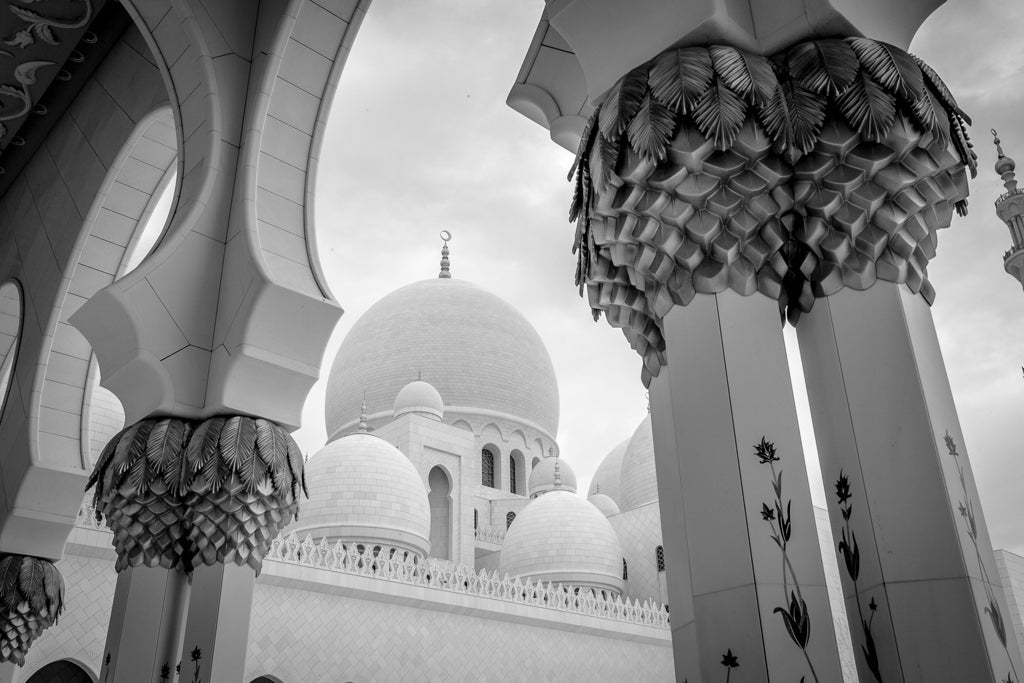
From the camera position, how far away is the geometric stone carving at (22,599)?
549 cm

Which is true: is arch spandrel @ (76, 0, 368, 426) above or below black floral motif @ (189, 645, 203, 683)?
above

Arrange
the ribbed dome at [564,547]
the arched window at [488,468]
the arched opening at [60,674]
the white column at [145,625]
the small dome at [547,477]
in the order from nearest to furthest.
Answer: the white column at [145,625]
the arched opening at [60,674]
the ribbed dome at [564,547]
the small dome at [547,477]
the arched window at [488,468]

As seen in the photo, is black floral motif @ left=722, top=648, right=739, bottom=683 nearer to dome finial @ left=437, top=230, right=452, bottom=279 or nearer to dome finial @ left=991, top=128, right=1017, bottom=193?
dome finial @ left=991, top=128, right=1017, bottom=193

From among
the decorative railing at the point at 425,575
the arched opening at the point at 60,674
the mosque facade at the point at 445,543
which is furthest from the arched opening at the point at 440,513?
the arched opening at the point at 60,674

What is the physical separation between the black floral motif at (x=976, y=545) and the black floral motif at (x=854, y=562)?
0.20 m

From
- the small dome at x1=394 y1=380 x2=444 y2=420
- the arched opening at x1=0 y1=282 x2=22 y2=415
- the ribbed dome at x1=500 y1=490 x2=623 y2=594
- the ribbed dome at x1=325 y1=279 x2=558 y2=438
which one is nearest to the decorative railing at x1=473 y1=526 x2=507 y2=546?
the ribbed dome at x1=500 y1=490 x2=623 y2=594

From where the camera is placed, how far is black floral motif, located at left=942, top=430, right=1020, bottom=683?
160 centimetres

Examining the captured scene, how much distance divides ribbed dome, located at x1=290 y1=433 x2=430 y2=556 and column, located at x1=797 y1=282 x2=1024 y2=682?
1352 centimetres

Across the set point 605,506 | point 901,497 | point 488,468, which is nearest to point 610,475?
point 605,506

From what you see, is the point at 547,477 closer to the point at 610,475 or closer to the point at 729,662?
the point at 610,475

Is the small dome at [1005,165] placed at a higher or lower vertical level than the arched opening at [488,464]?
lower

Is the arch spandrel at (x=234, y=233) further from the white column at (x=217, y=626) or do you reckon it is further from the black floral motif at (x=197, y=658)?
the black floral motif at (x=197, y=658)

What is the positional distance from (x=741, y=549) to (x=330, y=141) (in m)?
8.92

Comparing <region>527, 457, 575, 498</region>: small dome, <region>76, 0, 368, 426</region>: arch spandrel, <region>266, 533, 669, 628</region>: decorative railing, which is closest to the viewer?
<region>76, 0, 368, 426</region>: arch spandrel
